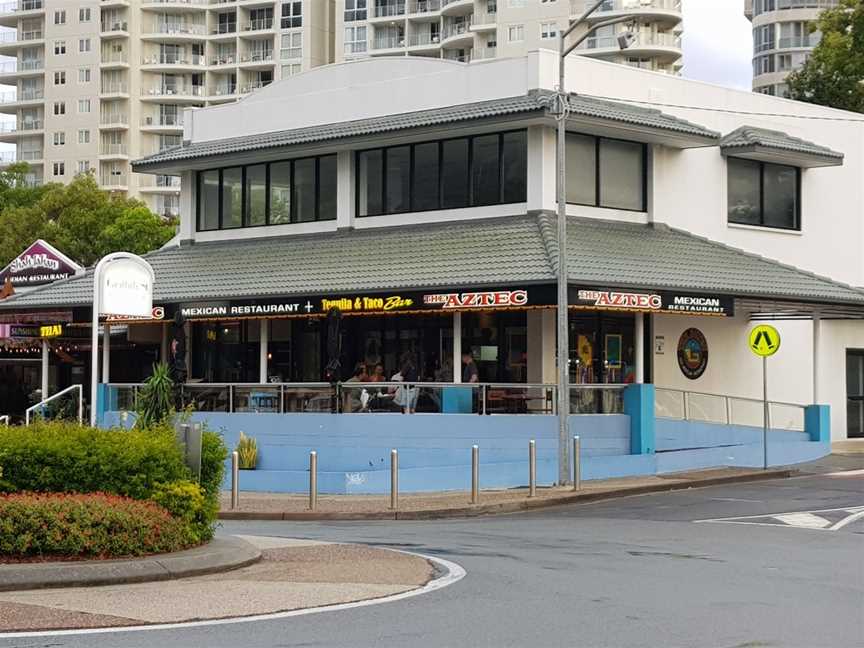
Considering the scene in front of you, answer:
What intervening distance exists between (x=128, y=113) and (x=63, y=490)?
9114 cm

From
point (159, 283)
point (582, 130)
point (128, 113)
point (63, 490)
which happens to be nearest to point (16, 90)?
point (128, 113)

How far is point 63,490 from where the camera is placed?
44.4 ft

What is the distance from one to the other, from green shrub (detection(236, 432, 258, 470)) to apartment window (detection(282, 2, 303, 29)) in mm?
75037

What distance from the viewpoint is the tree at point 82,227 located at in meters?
59.3

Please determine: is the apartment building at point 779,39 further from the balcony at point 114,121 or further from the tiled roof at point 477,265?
the tiled roof at point 477,265

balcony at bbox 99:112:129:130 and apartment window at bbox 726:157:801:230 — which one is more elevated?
balcony at bbox 99:112:129:130

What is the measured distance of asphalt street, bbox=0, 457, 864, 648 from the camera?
9.76m

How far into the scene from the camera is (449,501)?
2348 cm

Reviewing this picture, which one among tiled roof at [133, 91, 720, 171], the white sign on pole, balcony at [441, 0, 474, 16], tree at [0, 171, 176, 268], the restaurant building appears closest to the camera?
the white sign on pole

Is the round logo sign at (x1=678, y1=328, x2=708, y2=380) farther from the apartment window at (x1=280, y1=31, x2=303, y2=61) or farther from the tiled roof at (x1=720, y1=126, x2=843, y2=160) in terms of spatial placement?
the apartment window at (x1=280, y1=31, x2=303, y2=61)

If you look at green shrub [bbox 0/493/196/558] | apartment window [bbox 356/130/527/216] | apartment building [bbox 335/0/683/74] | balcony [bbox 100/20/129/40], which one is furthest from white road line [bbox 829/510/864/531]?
balcony [bbox 100/20/129/40]

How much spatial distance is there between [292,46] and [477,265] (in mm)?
75167

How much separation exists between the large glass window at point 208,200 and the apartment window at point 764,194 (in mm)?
13611

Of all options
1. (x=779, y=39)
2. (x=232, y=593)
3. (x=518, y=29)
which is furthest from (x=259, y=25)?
(x=232, y=593)
